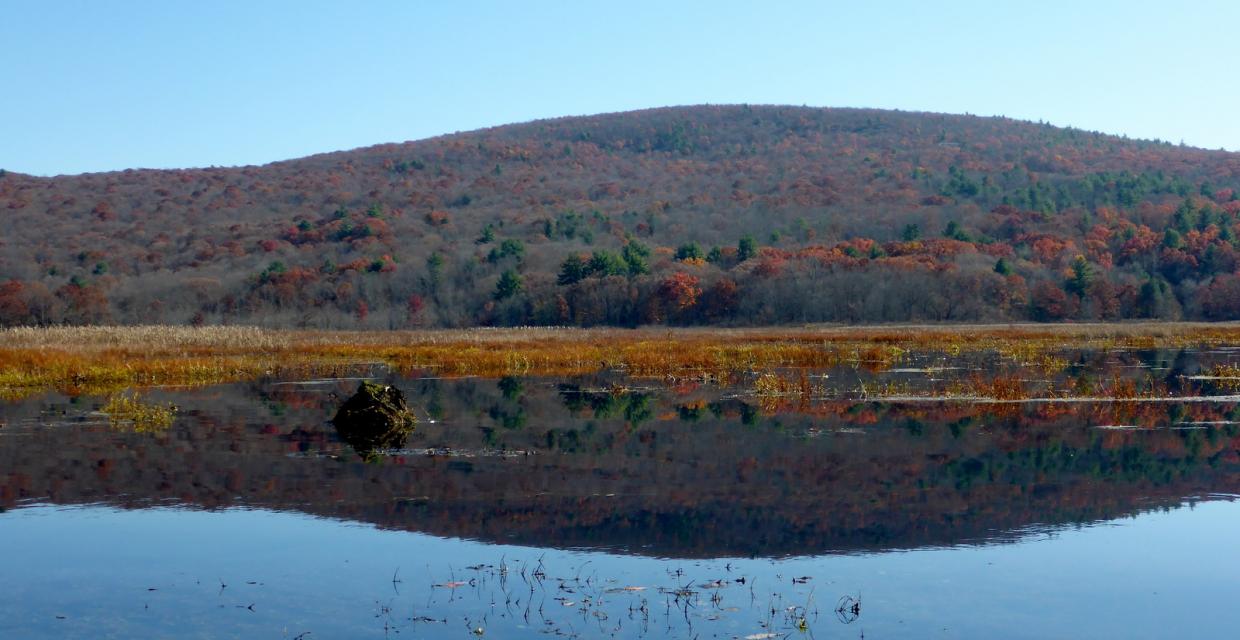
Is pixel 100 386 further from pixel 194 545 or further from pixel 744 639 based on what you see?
pixel 744 639

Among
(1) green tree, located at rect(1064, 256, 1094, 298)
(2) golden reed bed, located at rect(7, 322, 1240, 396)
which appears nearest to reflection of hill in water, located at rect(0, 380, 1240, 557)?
(2) golden reed bed, located at rect(7, 322, 1240, 396)

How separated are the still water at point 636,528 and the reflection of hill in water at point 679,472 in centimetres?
9

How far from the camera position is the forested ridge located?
95188 millimetres

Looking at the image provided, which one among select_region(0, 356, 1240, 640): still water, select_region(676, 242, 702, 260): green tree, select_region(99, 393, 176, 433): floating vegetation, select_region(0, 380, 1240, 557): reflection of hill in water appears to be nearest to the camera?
select_region(0, 356, 1240, 640): still water

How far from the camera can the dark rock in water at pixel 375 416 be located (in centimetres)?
2672

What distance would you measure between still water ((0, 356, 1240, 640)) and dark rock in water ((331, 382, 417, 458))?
2.29 feet

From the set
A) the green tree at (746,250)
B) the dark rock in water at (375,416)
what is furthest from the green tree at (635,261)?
the dark rock in water at (375,416)

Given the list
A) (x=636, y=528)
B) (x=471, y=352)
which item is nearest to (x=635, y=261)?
(x=471, y=352)

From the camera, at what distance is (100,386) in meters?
39.3

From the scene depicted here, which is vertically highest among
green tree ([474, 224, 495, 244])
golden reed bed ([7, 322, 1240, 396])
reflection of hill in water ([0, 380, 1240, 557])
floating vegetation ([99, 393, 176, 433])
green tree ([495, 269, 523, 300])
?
green tree ([474, 224, 495, 244])

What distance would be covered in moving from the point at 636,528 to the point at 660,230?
117m

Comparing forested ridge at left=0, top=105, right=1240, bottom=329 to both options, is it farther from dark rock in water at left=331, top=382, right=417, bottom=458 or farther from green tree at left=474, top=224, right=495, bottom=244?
dark rock in water at left=331, top=382, right=417, bottom=458

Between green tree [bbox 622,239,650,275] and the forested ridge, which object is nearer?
the forested ridge

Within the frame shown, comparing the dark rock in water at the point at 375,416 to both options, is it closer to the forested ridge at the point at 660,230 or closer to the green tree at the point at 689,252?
the forested ridge at the point at 660,230
